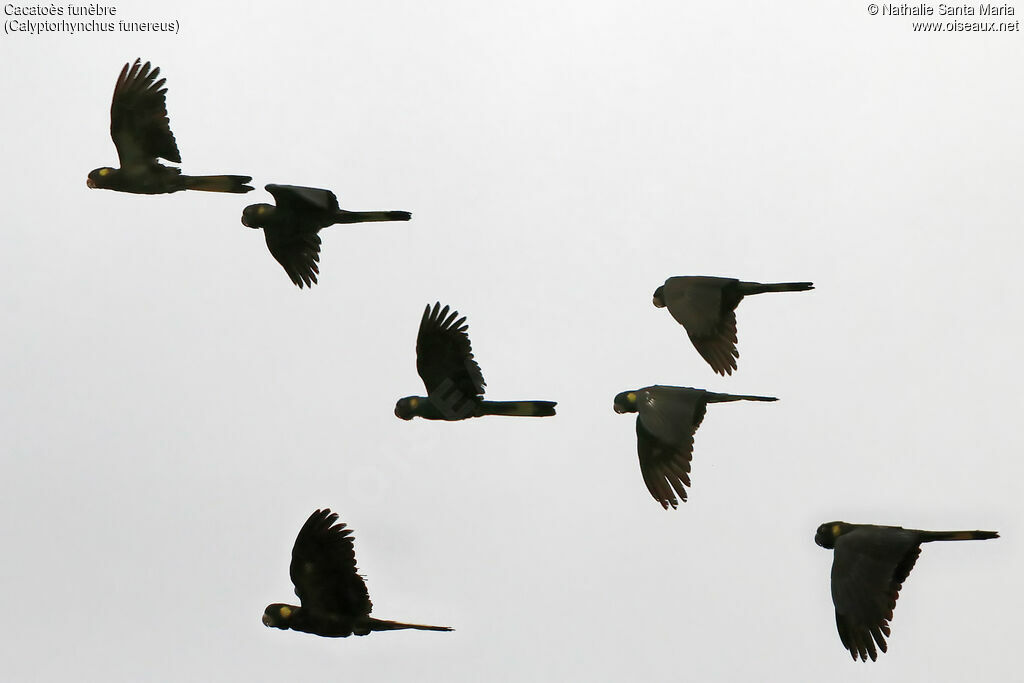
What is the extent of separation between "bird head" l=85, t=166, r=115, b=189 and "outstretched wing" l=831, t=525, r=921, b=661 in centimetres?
437

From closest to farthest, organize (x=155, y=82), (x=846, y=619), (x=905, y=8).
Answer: (x=846, y=619), (x=155, y=82), (x=905, y=8)

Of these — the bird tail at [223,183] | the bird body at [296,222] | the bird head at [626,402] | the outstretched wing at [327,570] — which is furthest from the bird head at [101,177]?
the bird head at [626,402]

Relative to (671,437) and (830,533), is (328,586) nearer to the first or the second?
(671,437)

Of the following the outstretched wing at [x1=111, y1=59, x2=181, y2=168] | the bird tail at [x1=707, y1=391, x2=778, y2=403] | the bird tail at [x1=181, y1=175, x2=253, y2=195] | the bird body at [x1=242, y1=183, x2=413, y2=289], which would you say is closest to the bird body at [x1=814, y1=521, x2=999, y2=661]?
the bird tail at [x1=707, y1=391, x2=778, y2=403]

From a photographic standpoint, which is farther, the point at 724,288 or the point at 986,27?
the point at 986,27

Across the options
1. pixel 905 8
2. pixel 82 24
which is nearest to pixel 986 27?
pixel 905 8

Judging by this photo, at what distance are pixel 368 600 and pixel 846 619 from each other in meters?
2.37

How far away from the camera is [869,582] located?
7.50 meters

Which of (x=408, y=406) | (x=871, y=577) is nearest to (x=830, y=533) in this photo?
(x=871, y=577)

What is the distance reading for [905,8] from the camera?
944 cm

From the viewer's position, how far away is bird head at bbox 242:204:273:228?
8.71 meters

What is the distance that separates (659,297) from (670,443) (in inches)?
32.2

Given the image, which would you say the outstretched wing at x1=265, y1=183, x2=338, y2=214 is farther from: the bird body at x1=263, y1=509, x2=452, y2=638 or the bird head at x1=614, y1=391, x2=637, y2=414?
the bird head at x1=614, y1=391, x2=637, y2=414

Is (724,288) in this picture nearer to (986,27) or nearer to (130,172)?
(986,27)
